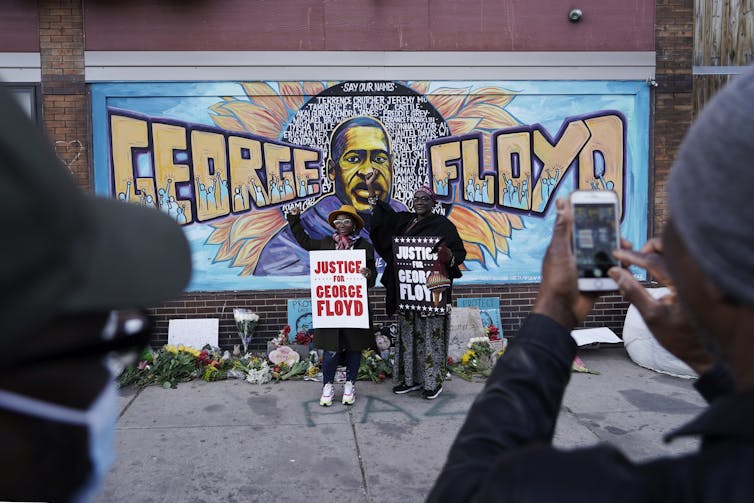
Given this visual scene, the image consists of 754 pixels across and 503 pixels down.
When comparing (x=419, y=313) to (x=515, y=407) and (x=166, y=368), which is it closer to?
(x=166, y=368)

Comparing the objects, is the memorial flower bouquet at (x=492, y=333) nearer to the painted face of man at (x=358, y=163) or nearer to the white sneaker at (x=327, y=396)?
the painted face of man at (x=358, y=163)

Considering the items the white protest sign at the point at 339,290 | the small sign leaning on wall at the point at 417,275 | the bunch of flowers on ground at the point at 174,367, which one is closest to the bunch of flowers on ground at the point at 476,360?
the small sign leaning on wall at the point at 417,275

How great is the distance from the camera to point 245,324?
7.02 metres

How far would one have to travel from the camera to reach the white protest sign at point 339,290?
18.5ft

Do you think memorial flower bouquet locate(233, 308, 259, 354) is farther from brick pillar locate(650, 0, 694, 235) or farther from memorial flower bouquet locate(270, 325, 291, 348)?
brick pillar locate(650, 0, 694, 235)

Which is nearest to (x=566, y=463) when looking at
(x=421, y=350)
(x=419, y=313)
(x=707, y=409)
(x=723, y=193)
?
(x=707, y=409)

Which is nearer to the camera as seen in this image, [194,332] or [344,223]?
[344,223]

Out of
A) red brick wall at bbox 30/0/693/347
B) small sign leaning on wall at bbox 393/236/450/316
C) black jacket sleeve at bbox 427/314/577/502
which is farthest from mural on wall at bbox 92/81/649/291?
black jacket sleeve at bbox 427/314/577/502

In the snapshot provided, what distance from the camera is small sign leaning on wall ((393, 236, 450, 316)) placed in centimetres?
569

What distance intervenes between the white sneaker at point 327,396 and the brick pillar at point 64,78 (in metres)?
4.07

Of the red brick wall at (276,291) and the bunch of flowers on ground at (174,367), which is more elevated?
the red brick wall at (276,291)

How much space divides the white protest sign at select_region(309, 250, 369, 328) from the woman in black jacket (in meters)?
0.39

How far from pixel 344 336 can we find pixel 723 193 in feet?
16.5

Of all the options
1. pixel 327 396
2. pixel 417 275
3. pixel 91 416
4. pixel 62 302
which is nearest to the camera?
pixel 62 302
